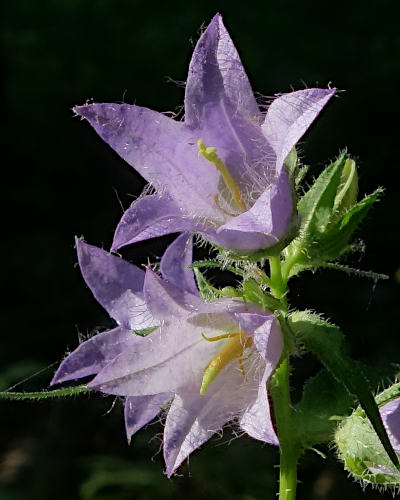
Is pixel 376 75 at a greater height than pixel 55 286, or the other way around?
pixel 376 75

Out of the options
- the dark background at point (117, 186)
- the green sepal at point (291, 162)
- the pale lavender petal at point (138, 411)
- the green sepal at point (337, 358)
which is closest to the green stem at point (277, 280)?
the green sepal at point (337, 358)

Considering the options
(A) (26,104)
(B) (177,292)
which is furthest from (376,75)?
(B) (177,292)

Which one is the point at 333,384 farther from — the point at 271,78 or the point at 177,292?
the point at 271,78

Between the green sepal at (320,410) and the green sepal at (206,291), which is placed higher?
the green sepal at (206,291)

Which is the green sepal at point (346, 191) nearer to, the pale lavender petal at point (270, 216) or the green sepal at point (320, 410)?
the pale lavender petal at point (270, 216)

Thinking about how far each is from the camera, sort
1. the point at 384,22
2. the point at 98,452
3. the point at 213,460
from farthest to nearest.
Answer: the point at 384,22 → the point at 98,452 → the point at 213,460

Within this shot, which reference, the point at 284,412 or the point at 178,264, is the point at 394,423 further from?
the point at 178,264

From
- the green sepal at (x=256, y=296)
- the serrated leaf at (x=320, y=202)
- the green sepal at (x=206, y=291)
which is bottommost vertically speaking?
the green sepal at (x=206, y=291)
